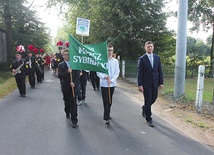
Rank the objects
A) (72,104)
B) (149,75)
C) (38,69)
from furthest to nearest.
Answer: (38,69) → (149,75) → (72,104)

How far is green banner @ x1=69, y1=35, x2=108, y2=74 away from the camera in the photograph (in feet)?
19.6

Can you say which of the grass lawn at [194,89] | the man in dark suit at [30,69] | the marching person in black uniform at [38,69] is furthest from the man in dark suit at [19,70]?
the grass lawn at [194,89]

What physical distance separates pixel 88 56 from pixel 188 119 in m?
3.32

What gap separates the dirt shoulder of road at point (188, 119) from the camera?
222 inches

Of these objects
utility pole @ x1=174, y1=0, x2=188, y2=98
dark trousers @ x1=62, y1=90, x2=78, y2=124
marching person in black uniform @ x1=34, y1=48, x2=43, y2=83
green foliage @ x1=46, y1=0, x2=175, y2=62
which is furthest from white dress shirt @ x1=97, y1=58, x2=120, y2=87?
green foliage @ x1=46, y1=0, x2=175, y2=62

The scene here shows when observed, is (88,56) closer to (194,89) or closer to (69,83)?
→ (69,83)

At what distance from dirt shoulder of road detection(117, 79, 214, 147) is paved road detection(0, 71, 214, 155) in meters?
0.29

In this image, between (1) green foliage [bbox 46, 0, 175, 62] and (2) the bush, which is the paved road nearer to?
(1) green foliage [bbox 46, 0, 175, 62]

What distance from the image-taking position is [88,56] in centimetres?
612

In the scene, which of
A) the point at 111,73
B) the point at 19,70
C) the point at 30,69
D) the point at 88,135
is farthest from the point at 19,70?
the point at 88,135

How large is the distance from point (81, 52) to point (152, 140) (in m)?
2.67

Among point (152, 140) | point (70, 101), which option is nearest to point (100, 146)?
point (152, 140)

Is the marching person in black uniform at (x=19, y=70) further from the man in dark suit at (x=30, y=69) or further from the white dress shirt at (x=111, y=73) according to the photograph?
the white dress shirt at (x=111, y=73)

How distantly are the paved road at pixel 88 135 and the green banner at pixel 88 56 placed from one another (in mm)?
1469
